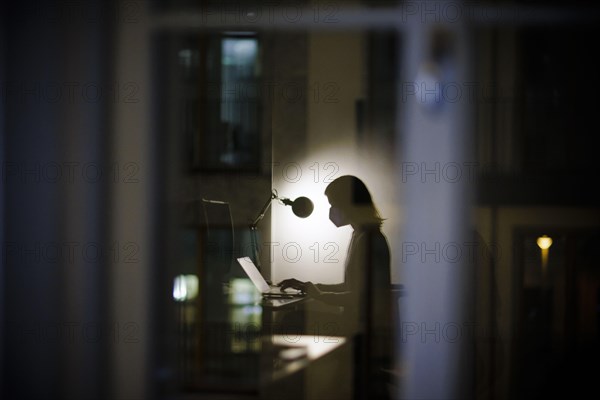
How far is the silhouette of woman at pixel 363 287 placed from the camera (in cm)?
249

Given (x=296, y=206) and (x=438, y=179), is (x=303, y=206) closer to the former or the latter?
(x=296, y=206)

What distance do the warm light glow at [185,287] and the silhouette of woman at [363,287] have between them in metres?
0.32

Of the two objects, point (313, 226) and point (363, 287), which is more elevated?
point (313, 226)

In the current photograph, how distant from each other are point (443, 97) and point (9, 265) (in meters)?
1.71

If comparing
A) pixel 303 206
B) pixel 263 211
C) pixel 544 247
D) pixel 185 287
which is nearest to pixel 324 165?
pixel 303 206

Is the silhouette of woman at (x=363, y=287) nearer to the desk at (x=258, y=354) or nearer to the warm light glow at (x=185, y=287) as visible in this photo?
the desk at (x=258, y=354)

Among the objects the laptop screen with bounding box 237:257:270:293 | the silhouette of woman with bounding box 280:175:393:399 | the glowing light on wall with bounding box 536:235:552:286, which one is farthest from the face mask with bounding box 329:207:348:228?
the glowing light on wall with bounding box 536:235:552:286

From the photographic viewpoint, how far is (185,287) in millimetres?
2602

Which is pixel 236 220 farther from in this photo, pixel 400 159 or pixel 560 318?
pixel 560 318

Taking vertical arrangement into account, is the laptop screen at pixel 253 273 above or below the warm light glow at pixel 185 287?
above

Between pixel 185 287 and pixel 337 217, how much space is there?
0.60 m

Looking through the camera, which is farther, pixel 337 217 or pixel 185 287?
pixel 185 287

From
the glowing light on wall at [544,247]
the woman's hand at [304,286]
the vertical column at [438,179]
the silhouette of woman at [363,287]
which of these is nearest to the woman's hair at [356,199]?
the silhouette of woman at [363,287]

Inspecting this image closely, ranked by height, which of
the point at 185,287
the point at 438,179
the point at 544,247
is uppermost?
the point at 438,179
